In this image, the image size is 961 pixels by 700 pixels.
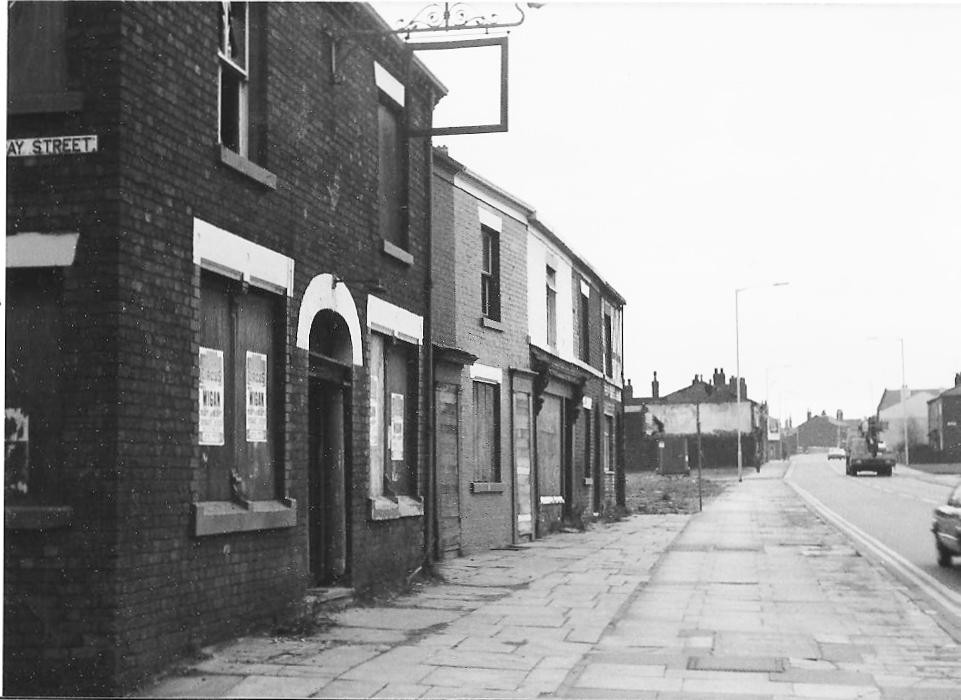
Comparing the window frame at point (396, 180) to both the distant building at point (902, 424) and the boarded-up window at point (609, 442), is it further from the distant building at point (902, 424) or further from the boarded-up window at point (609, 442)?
the distant building at point (902, 424)

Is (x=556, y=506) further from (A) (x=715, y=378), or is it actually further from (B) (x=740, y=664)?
(A) (x=715, y=378)

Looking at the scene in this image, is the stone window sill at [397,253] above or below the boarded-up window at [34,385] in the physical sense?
above

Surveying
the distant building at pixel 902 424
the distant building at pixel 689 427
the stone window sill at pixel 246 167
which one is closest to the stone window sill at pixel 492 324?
the stone window sill at pixel 246 167

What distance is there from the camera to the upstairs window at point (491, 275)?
64.4 ft

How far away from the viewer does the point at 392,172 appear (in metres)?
14.1

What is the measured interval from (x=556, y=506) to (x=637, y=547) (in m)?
3.54

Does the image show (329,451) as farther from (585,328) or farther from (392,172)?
(585,328)

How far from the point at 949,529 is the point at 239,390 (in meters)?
11.1

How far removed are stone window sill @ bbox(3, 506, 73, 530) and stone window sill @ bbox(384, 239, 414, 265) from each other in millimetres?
6275

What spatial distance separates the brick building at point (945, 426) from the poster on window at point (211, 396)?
38.7 metres

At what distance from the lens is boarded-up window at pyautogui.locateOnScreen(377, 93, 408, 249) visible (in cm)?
1361

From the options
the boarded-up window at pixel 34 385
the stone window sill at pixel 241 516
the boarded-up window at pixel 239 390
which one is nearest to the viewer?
the boarded-up window at pixel 34 385

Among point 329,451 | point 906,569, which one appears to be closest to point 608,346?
point 906,569

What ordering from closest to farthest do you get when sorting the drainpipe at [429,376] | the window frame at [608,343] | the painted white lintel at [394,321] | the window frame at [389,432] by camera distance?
the painted white lintel at [394,321], the window frame at [389,432], the drainpipe at [429,376], the window frame at [608,343]
